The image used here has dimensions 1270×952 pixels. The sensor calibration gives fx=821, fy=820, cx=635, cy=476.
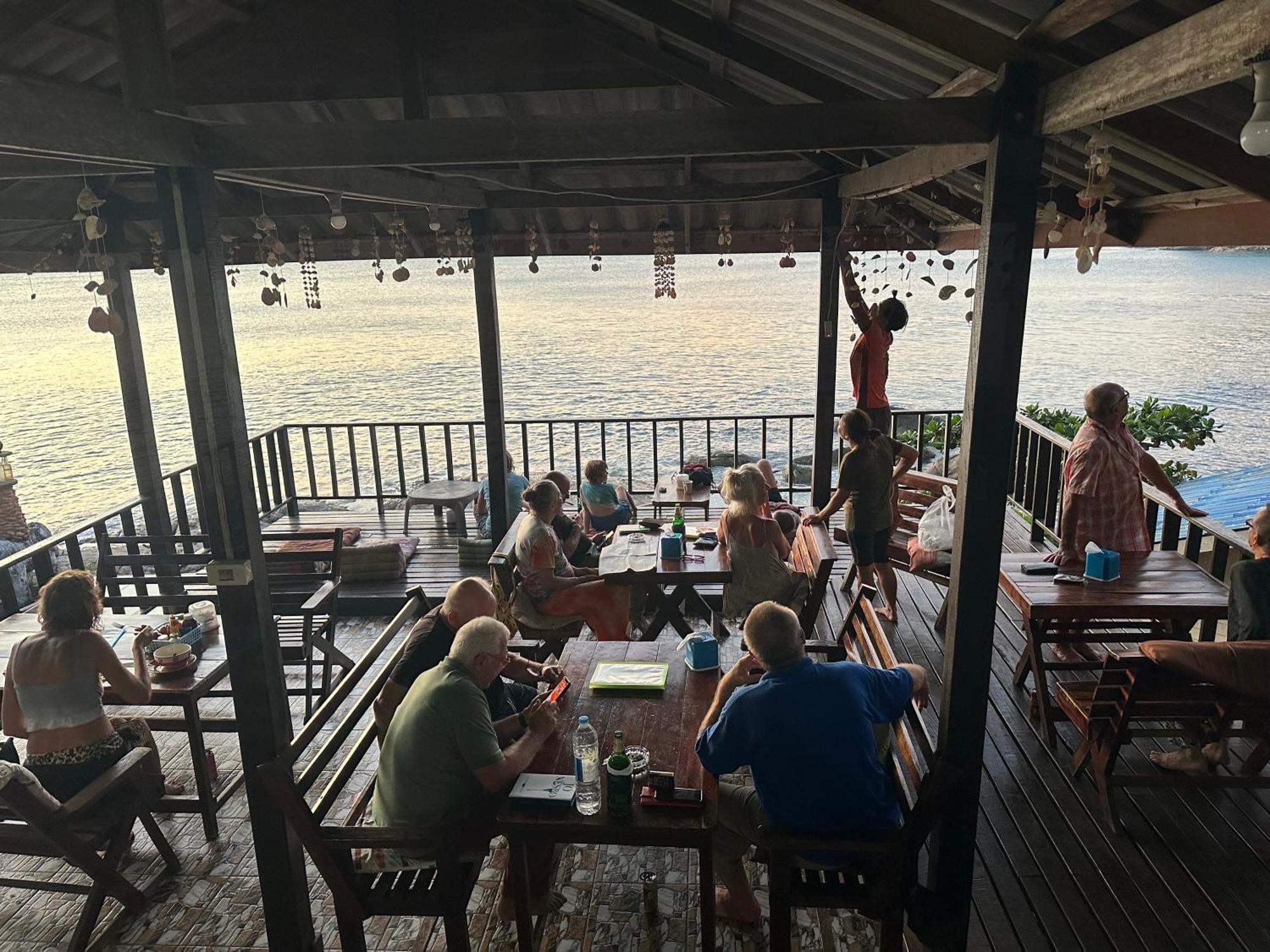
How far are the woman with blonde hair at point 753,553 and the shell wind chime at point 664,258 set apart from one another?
6.47ft

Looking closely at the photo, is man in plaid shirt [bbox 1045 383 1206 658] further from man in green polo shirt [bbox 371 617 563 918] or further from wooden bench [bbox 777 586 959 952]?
man in green polo shirt [bbox 371 617 563 918]

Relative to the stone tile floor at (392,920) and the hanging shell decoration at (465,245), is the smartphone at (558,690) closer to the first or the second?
the stone tile floor at (392,920)

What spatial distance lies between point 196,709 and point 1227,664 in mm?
4277

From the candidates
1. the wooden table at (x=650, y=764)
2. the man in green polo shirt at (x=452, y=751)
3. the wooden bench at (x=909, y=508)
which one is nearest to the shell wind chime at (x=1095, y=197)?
the wooden table at (x=650, y=764)

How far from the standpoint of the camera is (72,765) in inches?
132

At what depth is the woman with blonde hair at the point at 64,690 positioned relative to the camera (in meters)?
3.34

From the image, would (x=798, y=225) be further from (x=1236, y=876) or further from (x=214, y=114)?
(x=1236, y=876)

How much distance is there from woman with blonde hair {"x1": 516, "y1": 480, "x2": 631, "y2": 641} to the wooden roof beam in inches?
85.2

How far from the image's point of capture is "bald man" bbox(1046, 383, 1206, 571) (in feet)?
13.7

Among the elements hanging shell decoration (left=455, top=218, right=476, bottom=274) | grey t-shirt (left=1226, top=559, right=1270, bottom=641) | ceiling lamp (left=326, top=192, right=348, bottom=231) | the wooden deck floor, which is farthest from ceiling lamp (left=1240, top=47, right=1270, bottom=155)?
hanging shell decoration (left=455, top=218, right=476, bottom=274)

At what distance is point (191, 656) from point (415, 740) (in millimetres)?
1777

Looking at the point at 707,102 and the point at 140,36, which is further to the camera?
the point at 707,102

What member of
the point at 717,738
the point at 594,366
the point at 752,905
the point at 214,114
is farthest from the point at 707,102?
the point at 594,366

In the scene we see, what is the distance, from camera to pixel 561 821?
265 centimetres
